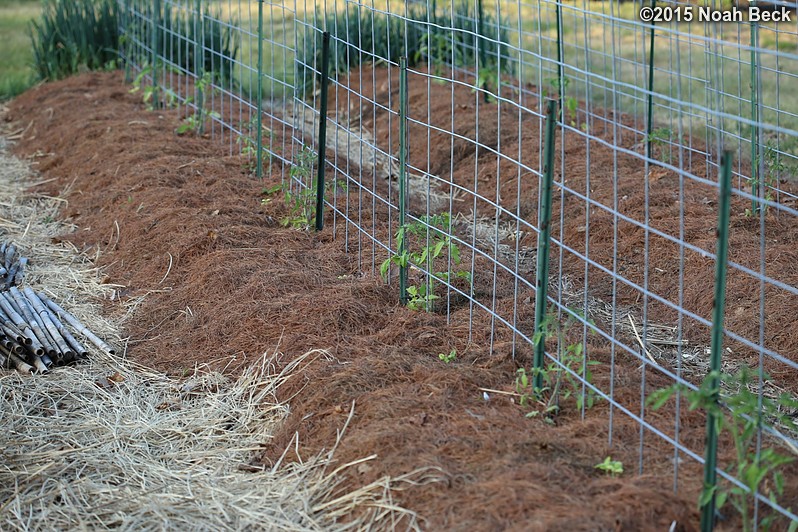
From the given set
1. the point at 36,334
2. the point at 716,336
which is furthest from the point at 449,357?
the point at 36,334

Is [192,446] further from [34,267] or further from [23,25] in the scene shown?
[23,25]

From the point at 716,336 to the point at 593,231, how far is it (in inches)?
129

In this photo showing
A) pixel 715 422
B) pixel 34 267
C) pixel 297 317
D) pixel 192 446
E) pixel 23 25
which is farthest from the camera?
pixel 23 25

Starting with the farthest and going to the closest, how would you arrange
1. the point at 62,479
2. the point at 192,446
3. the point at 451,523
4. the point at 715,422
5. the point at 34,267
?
the point at 34,267 < the point at 192,446 < the point at 62,479 < the point at 451,523 < the point at 715,422

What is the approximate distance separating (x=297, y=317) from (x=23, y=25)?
10.8 metres

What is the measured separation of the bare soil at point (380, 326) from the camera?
3.07 m

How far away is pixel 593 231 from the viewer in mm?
5965

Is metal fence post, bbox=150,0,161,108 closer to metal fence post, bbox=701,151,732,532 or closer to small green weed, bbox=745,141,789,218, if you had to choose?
small green weed, bbox=745,141,789,218

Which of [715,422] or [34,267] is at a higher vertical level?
[715,422]

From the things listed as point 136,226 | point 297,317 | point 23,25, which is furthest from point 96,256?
point 23,25

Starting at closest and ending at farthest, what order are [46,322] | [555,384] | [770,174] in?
[555,384] → [46,322] → [770,174]

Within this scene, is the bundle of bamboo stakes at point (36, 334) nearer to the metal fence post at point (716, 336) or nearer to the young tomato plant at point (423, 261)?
the young tomato plant at point (423, 261)

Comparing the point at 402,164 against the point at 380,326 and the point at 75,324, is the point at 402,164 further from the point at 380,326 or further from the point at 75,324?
the point at 75,324

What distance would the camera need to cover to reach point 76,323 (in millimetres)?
4848
